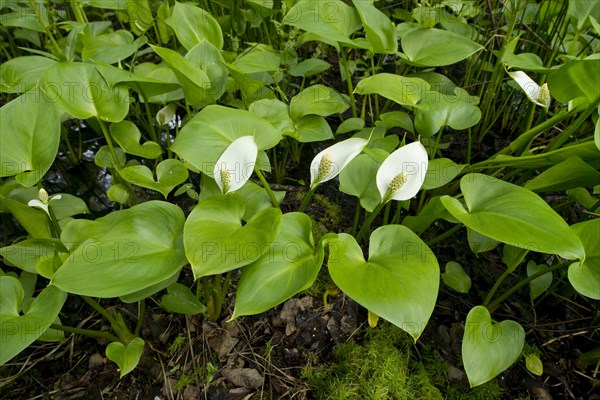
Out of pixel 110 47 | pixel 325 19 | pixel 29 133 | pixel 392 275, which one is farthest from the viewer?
pixel 110 47

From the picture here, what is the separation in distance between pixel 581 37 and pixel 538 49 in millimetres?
158

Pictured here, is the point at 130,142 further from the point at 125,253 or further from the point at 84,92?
the point at 125,253

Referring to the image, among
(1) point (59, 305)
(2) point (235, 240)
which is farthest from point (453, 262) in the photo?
(1) point (59, 305)

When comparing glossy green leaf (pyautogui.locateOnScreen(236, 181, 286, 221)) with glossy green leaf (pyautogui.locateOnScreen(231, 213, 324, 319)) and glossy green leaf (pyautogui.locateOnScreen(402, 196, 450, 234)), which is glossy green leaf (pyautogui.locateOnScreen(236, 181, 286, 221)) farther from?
glossy green leaf (pyautogui.locateOnScreen(402, 196, 450, 234))

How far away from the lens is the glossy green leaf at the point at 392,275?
0.66m

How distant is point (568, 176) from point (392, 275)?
458 millimetres

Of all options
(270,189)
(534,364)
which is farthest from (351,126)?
(534,364)

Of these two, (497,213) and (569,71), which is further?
(569,71)

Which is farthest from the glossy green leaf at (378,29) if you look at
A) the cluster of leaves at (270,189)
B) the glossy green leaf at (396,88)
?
the glossy green leaf at (396,88)

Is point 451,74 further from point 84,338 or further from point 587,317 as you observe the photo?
point 84,338

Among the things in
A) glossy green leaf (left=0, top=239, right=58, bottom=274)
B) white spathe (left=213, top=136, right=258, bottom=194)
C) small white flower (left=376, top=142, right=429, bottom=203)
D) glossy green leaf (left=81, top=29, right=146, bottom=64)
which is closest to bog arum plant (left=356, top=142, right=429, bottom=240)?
small white flower (left=376, top=142, right=429, bottom=203)

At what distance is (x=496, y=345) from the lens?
2.73 feet

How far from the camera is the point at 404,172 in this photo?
0.80m

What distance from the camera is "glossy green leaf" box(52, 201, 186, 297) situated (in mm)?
709
